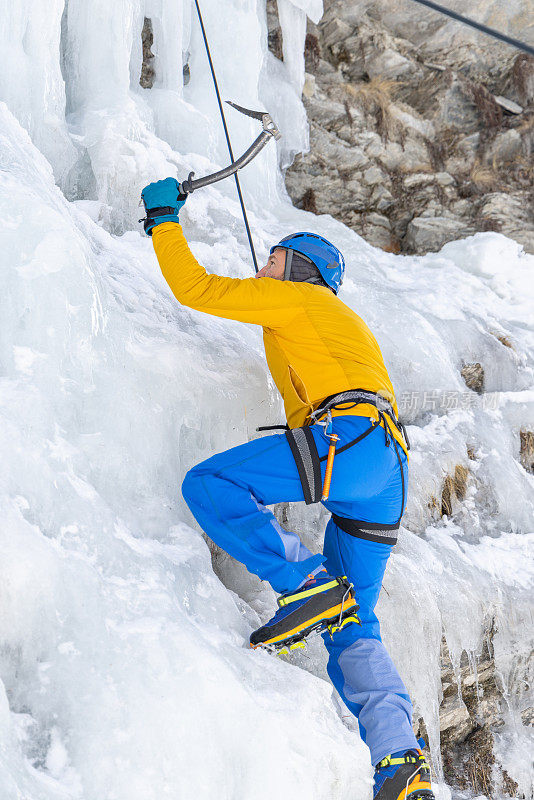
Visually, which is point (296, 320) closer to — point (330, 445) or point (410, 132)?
point (330, 445)

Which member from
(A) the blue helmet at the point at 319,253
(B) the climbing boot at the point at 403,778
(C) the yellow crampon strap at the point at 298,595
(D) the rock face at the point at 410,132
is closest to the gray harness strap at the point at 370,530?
(C) the yellow crampon strap at the point at 298,595

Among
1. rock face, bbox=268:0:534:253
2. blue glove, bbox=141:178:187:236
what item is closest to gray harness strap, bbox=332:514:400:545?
blue glove, bbox=141:178:187:236

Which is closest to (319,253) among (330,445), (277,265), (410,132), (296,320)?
(277,265)

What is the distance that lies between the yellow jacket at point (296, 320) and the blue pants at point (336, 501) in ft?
0.66

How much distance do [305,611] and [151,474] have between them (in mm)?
701

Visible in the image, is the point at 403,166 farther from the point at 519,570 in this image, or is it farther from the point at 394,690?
the point at 394,690

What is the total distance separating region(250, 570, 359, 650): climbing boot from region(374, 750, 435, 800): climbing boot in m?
0.43

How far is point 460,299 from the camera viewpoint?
19.1 ft

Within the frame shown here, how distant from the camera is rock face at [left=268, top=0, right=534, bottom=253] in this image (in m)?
7.70

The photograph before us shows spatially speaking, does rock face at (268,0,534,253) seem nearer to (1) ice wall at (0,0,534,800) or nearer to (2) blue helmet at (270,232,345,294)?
(1) ice wall at (0,0,534,800)

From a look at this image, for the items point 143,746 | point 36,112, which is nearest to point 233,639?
point 143,746

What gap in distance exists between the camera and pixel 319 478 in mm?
2250

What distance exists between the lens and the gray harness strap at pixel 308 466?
2.24 meters

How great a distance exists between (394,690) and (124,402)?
4.22ft
